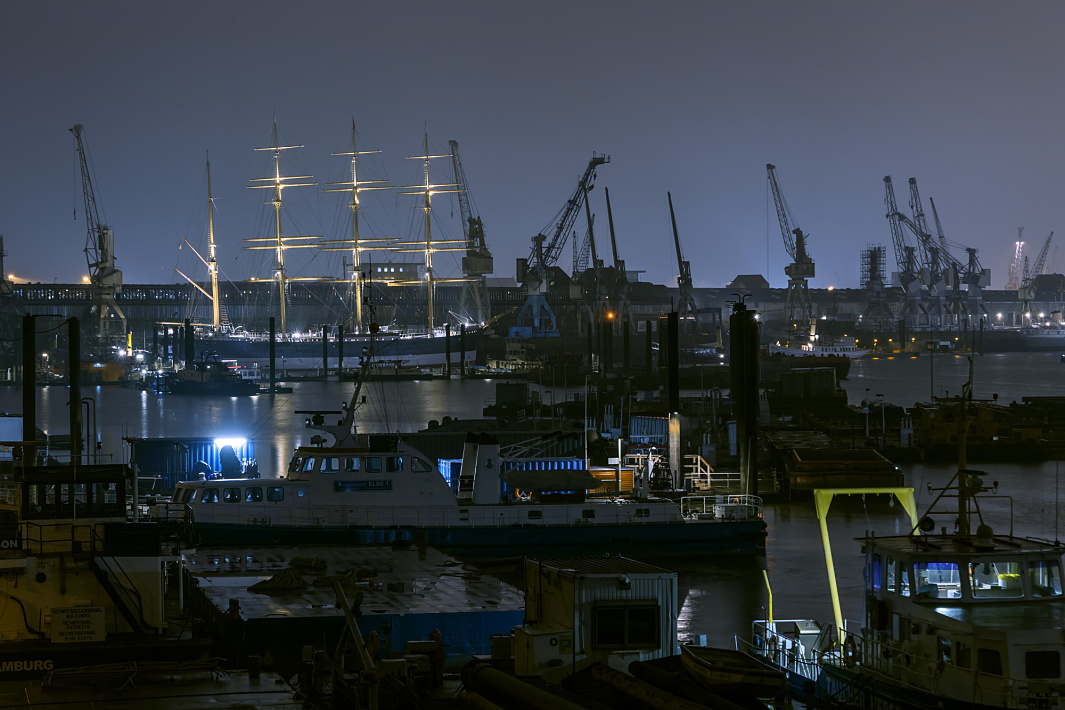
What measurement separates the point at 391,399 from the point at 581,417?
3555 cm

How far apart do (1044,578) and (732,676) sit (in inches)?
135

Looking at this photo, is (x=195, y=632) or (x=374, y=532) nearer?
(x=195, y=632)

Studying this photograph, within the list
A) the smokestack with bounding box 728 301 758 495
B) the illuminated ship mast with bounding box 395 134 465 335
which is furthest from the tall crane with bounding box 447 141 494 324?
the smokestack with bounding box 728 301 758 495

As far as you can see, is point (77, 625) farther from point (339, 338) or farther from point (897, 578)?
point (339, 338)

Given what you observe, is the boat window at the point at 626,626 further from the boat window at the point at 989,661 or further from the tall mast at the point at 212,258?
the tall mast at the point at 212,258

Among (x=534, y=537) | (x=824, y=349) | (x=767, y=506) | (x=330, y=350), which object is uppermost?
(x=330, y=350)

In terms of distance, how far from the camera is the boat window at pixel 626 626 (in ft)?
36.1

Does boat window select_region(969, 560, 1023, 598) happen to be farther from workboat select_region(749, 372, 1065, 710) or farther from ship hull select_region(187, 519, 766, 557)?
ship hull select_region(187, 519, 766, 557)

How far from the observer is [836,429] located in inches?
1948

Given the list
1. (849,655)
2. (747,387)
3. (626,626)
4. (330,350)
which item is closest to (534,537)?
(747,387)

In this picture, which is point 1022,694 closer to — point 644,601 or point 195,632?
point 644,601

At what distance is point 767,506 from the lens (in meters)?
32.8

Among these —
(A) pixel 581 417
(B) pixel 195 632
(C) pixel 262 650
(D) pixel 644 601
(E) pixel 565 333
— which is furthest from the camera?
(E) pixel 565 333

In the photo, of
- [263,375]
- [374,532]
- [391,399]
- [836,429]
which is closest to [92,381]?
[263,375]
